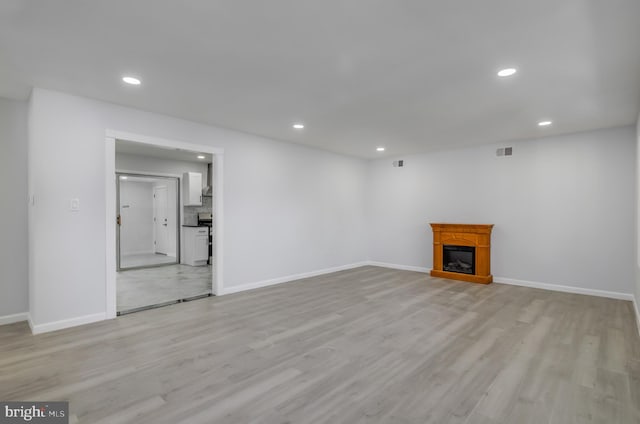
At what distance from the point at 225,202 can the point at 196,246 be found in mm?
3449

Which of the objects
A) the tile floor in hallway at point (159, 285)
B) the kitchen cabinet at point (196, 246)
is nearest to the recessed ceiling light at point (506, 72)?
the tile floor in hallway at point (159, 285)

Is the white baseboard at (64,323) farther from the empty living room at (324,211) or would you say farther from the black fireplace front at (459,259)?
the black fireplace front at (459,259)

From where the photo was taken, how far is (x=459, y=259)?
6.34m

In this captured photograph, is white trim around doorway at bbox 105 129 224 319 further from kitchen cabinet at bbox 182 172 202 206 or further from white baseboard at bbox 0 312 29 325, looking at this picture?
kitchen cabinet at bbox 182 172 202 206

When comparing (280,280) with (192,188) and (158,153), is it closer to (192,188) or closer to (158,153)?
(192,188)

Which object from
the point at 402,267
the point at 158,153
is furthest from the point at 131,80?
the point at 402,267

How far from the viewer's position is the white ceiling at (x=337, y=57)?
213 centimetres

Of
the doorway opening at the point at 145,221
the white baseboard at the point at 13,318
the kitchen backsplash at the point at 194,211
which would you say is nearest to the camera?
the white baseboard at the point at 13,318

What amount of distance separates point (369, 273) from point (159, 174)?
538cm

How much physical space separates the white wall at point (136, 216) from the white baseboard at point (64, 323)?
6.51 meters

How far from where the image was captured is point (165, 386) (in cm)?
240

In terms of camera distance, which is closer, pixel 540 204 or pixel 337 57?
pixel 337 57

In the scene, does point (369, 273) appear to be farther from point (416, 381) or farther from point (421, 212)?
point (416, 381)

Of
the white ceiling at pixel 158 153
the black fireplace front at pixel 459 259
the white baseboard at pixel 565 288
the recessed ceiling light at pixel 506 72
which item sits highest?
the recessed ceiling light at pixel 506 72
